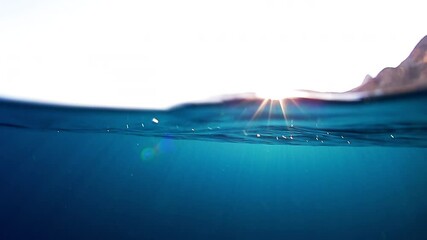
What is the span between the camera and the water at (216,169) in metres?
11.7

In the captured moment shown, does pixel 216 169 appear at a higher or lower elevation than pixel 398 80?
higher

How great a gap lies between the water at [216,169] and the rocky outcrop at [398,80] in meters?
0.52

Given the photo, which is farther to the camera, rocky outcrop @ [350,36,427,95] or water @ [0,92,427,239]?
water @ [0,92,427,239]

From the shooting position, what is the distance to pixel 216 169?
45.5m

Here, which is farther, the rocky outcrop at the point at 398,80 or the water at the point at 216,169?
the water at the point at 216,169

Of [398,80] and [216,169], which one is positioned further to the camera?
[216,169]

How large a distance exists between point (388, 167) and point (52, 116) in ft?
116

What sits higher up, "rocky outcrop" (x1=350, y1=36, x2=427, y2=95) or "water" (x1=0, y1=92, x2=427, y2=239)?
"water" (x1=0, y1=92, x2=427, y2=239)

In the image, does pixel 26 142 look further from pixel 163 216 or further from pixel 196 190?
pixel 196 190

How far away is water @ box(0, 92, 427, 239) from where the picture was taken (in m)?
11.7

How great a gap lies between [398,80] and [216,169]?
128 feet

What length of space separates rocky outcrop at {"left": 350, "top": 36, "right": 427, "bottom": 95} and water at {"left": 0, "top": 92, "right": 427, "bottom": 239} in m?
0.52

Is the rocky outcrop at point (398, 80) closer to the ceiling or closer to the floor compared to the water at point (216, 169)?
closer to the floor

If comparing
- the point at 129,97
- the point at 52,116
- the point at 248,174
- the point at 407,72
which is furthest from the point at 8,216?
the point at 407,72
